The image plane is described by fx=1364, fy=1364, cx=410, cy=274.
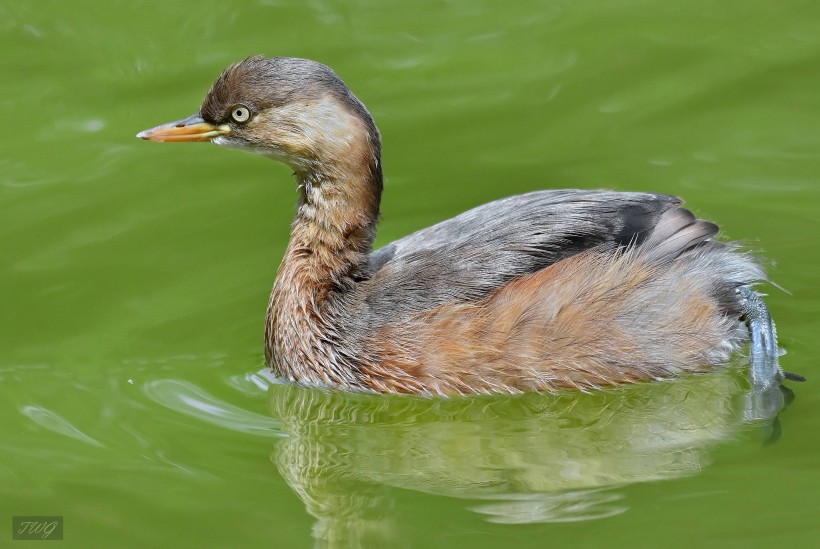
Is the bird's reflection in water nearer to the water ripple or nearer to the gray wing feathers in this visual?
the water ripple

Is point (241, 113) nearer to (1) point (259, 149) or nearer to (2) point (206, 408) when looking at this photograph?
(1) point (259, 149)

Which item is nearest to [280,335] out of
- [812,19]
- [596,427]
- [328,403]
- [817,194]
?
[328,403]

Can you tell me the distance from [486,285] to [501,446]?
72cm

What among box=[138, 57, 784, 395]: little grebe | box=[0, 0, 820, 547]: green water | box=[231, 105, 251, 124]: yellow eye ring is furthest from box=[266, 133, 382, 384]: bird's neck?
box=[231, 105, 251, 124]: yellow eye ring

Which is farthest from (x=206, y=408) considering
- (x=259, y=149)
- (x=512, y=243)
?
(x=512, y=243)

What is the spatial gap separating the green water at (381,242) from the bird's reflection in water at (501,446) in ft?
0.05

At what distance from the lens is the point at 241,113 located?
20.7 feet

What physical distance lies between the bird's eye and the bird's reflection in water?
4.14ft

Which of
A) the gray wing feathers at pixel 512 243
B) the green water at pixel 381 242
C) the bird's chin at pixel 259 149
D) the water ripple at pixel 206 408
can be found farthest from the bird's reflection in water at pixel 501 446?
the bird's chin at pixel 259 149

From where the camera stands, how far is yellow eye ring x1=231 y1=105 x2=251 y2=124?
630cm

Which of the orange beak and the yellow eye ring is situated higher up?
the yellow eye ring

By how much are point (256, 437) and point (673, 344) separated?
1.86 metres

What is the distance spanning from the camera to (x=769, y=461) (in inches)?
210

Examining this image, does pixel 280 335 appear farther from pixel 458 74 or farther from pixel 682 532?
pixel 458 74
